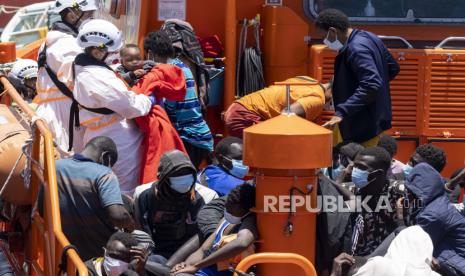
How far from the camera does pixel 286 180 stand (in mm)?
5059

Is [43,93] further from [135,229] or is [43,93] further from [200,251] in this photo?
[200,251]

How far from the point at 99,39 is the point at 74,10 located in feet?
3.37

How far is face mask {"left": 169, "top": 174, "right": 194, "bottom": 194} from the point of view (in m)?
5.98

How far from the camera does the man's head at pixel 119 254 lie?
17.3 ft

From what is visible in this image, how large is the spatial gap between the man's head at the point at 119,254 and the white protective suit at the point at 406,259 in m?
1.16

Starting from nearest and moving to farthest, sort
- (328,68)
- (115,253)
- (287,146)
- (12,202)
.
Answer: (287,146) < (115,253) < (12,202) < (328,68)

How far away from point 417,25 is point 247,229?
3889mm

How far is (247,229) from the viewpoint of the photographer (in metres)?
5.18

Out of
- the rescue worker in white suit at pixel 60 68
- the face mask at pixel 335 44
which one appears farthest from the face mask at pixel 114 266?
the face mask at pixel 335 44

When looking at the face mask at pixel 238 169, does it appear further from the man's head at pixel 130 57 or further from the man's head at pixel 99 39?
the man's head at pixel 130 57

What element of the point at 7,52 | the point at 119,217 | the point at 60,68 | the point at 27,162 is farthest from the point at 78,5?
the point at 119,217

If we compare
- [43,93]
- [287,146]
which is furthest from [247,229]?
[43,93]

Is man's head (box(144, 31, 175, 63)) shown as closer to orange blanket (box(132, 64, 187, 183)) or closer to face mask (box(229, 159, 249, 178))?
orange blanket (box(132, 64, 187, 183))

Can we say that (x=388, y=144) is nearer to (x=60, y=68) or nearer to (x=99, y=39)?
(x=99, y=39)
